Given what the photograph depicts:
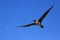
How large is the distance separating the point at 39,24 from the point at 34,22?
841 millimetres

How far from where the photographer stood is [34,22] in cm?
2242

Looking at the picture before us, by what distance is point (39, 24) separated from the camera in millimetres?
22594
